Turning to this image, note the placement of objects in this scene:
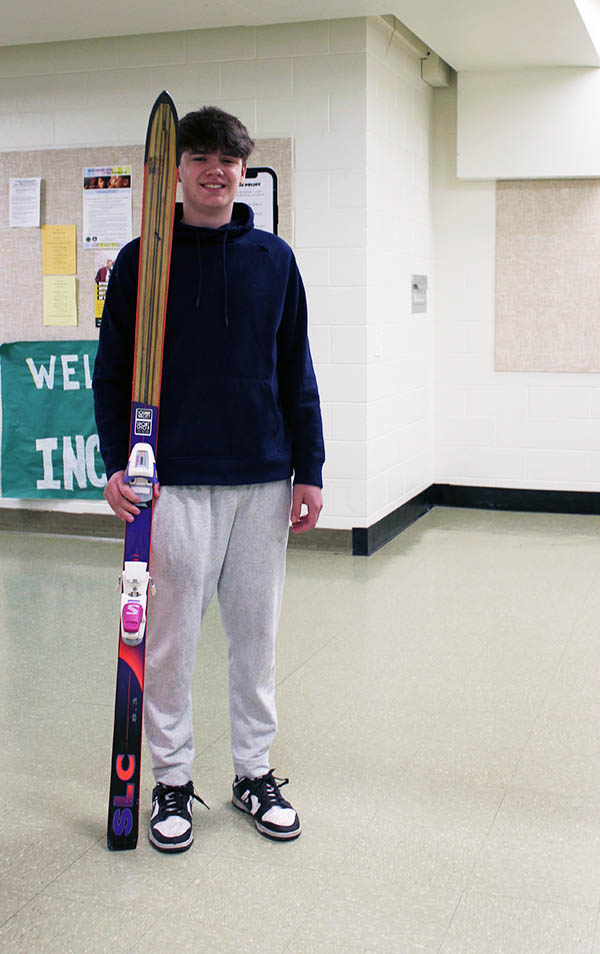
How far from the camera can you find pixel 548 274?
637 cm

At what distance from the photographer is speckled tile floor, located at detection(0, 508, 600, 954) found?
2.14 m

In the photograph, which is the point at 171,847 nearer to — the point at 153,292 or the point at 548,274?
the point at 153,292

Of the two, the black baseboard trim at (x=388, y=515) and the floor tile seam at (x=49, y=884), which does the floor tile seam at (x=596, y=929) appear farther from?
the black baseboard trim at (x=388, y=515)

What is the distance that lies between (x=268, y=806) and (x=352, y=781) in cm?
33

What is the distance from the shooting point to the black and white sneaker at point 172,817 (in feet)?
7.96

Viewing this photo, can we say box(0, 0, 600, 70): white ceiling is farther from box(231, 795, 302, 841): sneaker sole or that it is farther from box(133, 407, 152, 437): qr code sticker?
box(231, 795, 302, 841): sneaker sole

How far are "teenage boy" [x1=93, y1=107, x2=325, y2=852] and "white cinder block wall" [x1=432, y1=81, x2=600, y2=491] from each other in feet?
13.4

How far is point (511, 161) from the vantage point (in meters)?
6.19

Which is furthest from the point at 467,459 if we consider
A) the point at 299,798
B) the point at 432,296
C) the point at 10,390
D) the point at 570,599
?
the point at 299,798

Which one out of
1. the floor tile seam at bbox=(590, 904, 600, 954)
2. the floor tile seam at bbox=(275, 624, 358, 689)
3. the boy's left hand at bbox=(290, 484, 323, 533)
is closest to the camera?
the floor tile seam at bbox=(590, 904, 600, 954)

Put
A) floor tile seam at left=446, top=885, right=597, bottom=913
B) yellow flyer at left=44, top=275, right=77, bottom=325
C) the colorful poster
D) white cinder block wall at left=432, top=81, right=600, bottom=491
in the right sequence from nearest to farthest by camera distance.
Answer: floor tile seam at left=446, top=885, right=597, bottom=913 → the colorful poster → yellow flyer at left=44, top=275, right=77, bottom=325 → white cinder block wall at left=432, top=81, right=600, bottom=491

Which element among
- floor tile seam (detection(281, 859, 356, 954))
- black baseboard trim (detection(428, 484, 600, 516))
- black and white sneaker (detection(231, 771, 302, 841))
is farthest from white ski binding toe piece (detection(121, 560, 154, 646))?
black baseboard trim (detection(428, 484, 600, 516))

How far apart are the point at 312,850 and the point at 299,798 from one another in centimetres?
27

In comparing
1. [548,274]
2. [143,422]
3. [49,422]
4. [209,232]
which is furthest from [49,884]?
[548,274]
